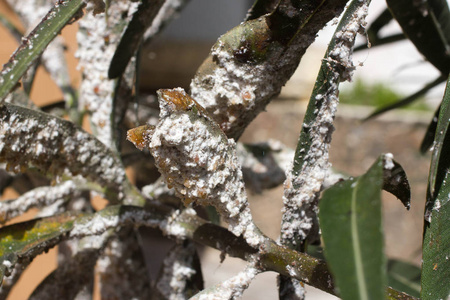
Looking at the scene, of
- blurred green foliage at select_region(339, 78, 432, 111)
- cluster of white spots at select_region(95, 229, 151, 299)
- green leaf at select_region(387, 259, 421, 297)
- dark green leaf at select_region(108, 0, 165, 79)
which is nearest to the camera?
dark green leaf at select_region(108, 0, 165, 79)

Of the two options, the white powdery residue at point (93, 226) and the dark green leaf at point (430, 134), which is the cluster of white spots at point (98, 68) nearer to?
the white powdery residue at point (93, 226)

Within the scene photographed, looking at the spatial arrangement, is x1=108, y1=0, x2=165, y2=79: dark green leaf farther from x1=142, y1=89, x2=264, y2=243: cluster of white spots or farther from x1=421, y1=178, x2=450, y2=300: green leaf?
x1=421, y1=178, x2=450, y2=300: green leaf

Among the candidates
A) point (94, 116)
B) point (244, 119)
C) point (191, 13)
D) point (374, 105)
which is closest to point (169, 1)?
point (94, 116)

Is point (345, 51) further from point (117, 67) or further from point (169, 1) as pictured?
point (169, 1)

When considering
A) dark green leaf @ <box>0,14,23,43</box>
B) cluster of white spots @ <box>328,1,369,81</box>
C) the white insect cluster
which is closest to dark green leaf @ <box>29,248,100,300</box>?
the white insect cluster

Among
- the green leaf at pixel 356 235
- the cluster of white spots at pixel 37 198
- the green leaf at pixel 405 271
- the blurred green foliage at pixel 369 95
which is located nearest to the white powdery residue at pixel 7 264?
the cluster of white spots at pixel 37 198
